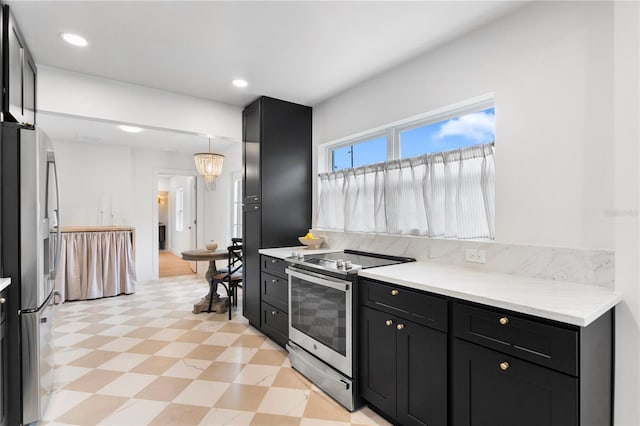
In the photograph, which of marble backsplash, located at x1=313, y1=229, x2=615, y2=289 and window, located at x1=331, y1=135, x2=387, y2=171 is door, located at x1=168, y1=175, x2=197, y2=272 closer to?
window, located at x1=331, y1=135, x2=387, y2=171

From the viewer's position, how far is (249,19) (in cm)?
203

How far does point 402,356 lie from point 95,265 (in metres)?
4.72

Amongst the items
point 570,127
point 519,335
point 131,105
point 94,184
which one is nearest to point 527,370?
point 519,335

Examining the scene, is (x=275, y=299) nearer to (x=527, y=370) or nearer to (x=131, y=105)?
(x=527, y=370)

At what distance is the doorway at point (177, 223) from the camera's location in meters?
6.93

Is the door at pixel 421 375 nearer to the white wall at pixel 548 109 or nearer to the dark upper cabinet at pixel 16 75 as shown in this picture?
the white wall at pixel 548 109

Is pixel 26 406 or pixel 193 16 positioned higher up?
pixel 193 16

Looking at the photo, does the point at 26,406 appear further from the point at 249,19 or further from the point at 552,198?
the point at 552,198

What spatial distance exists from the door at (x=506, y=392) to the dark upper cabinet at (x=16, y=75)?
2.86m

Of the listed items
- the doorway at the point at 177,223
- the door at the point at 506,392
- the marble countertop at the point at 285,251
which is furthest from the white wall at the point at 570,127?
the doorway at the point at 177,223

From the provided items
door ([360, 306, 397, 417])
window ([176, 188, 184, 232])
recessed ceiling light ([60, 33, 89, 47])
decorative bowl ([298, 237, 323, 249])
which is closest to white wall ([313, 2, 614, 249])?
door ([360, 306, 397, 417])

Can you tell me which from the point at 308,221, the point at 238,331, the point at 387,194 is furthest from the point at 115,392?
the point at 387,194

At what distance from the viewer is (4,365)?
1760mm

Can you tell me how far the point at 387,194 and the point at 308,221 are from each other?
1197mm
